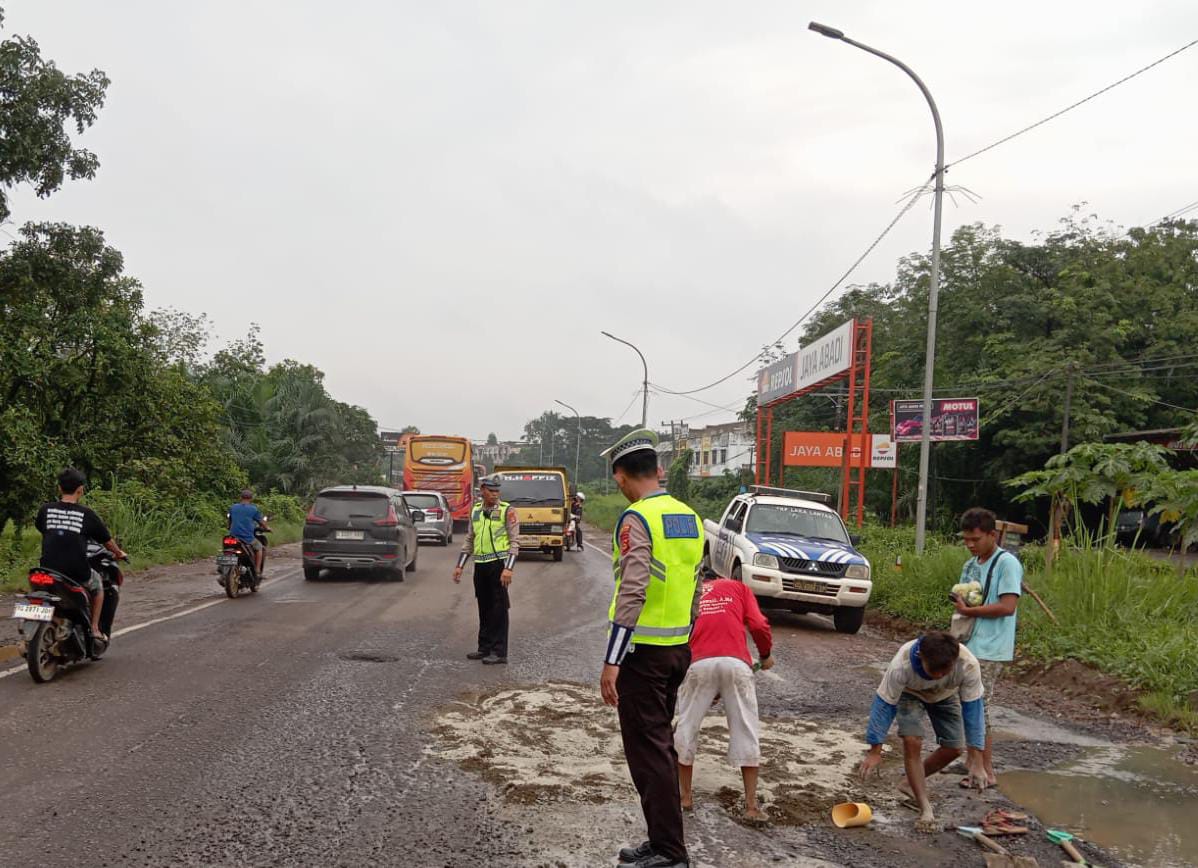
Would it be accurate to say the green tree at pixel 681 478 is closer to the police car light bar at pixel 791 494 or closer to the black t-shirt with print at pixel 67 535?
the police car light bar at pixel 791 494

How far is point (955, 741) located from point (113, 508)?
17.6 meters

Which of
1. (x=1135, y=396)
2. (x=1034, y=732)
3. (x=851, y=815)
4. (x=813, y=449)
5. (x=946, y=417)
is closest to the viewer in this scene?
(x=851, y=815)

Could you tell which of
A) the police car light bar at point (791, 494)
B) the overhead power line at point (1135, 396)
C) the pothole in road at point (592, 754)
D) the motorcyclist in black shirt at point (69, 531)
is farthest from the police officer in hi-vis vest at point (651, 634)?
the overhead power line at point (1135, 396)

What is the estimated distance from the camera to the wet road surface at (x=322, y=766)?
4.35m

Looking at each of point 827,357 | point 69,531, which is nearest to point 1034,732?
point 69,531

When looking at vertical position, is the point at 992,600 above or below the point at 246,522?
above

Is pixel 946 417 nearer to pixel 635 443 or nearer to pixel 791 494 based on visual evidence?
pixel 791 494

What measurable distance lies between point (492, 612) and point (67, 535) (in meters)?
3.70

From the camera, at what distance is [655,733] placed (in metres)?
4.17

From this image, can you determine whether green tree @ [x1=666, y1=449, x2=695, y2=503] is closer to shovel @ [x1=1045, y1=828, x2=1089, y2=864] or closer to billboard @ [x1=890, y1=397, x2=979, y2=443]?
billboard @ [x1=890, y1=397, x2=979, y2=443]

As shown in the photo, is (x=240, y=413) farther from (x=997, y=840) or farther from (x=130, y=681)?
(x=997, y=840)

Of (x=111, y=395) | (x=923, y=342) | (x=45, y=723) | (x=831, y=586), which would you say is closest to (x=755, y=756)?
(x=45, y=723)

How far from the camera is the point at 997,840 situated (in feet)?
15.8

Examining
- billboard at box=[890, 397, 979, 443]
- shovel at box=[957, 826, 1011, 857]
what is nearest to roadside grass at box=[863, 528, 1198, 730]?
shovel at box=[957, 826, 1011, 857]
